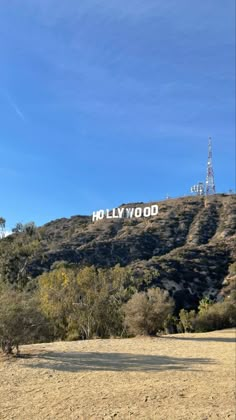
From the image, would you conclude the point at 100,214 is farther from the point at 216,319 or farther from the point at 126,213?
the point at 216,319

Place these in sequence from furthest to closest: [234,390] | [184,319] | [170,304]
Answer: [184,319] < [170,304] < [234,390]

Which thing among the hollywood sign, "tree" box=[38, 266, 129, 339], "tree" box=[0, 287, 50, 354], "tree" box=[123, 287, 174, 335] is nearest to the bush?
"tree" box=[38, 266, 129, 339]

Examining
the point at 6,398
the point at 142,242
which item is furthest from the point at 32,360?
the point at 142,242

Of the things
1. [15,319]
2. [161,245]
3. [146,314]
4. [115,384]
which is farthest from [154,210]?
[115,384]

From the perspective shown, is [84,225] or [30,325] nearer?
[30,325]

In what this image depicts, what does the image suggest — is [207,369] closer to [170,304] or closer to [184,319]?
[170,304]

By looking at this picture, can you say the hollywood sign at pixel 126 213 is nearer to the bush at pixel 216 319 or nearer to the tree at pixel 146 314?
the bush at pixel 216 319
